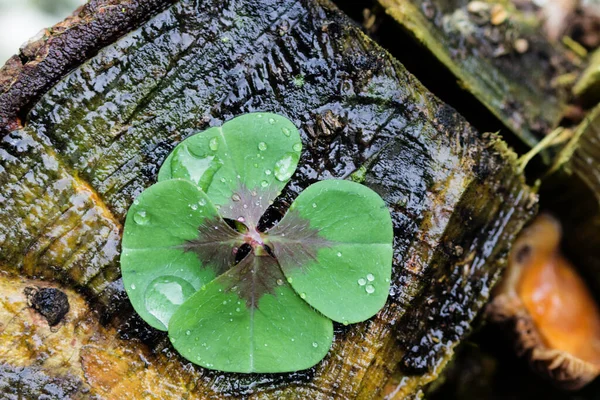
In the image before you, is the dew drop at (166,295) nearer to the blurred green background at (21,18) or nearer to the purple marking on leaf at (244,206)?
the purple marking on leaf at (244,206)

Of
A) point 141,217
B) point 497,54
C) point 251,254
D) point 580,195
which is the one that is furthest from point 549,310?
point 141,217

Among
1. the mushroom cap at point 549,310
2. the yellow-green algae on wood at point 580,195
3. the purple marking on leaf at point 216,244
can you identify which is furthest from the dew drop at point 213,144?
the mushroom cap at point 549,310

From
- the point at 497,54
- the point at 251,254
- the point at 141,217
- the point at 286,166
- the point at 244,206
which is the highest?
the point at 497,54

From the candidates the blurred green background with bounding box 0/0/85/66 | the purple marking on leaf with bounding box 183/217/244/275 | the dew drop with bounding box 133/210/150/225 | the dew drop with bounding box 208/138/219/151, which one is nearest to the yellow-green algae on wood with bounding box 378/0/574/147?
the dew drop with bounding box 208/138/219/151

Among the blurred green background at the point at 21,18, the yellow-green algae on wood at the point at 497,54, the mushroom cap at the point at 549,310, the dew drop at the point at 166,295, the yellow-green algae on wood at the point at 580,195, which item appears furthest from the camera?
the blurred green background at the point at 21,18

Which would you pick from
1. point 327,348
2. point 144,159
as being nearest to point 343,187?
point 327,348

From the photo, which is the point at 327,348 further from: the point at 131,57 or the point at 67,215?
the point at 131,57

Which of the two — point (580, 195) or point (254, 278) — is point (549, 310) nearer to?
point (580, 195)

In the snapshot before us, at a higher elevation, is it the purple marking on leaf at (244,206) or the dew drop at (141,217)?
the purple marking on leaf at (244,206)
